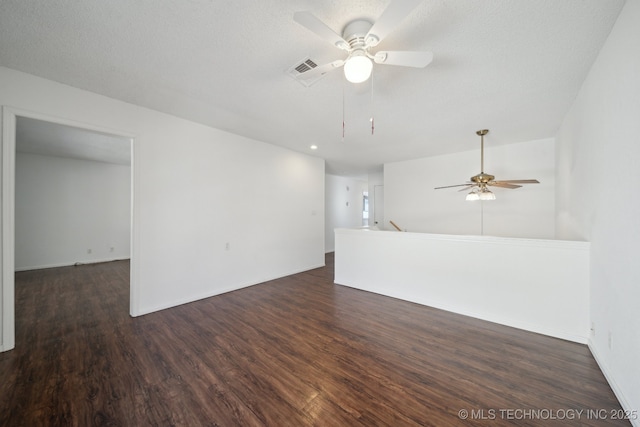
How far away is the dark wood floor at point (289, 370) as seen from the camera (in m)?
1.50

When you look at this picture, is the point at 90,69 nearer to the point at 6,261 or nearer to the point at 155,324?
the point at 6,261

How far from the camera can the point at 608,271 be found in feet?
5.90

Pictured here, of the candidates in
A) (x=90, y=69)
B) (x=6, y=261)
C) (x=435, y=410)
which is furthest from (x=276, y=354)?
(x=90, y=69)

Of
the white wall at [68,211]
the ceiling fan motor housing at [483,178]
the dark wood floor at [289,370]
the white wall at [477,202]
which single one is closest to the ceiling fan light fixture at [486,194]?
the ceiling fan motor housing at [483,178]

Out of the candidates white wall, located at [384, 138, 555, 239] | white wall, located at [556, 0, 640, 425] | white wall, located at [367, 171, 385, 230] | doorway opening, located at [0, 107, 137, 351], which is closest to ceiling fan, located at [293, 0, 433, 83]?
white wall, located at [556, 0, 640, 425]

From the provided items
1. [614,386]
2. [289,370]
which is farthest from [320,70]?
[614,386]

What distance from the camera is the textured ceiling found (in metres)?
1.46

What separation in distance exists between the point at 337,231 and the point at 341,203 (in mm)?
3807

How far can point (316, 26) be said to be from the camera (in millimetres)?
1287

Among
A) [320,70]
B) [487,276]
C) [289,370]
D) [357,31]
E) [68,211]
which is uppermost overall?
[357,31]

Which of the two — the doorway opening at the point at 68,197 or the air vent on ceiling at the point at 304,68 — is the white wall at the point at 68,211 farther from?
the air vent on ceiling at the point at 304,68

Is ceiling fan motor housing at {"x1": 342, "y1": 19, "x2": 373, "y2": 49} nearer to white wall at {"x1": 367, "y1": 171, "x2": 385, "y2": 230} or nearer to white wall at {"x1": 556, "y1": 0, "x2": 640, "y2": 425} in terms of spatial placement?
white wall at {"x1": 556, "y1": 0, "x2": 640, "y2": 425}

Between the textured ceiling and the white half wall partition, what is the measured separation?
1.70 meters

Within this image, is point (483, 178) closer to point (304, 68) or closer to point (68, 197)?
point (304, 68)
